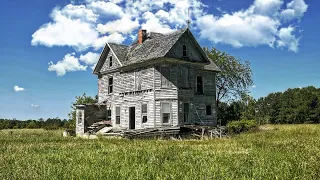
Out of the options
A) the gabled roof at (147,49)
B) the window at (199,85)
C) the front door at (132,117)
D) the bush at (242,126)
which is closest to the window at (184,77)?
the gabled roof at (147,49)

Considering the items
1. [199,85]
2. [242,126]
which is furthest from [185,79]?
[242,126]

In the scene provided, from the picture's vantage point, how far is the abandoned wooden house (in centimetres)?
2956

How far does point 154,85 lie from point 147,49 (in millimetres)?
4500

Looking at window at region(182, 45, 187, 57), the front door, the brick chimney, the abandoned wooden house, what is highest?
the brick chimney

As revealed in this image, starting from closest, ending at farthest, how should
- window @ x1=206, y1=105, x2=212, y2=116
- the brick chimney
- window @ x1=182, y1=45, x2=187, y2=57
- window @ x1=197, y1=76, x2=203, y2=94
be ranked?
window @ x1=182, y1=45, x2=187, y2=57 → window @ x1=197, y1=76, x2=203, y2=94 → window @ x1=206, y1=105, x2=212, y2=116 → the brick chimney

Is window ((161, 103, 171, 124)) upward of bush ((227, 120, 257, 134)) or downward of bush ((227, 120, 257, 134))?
upward

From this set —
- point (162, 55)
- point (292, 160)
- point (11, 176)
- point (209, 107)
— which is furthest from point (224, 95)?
point (11, 176)

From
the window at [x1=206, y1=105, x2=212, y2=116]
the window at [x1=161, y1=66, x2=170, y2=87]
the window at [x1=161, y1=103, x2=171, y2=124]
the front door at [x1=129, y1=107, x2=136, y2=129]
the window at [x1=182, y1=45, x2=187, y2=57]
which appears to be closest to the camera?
the window at [x1=161, y1=103, x2=171, y2=124]

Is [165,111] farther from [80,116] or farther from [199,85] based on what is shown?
[80,116]

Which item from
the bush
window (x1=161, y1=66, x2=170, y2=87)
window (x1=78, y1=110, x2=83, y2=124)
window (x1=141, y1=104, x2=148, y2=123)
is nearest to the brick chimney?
window (x1=161, y1=66, x2=170, y2=87)

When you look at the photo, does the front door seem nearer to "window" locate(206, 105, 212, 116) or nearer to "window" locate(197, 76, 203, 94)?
"window" locate(197, 76, 203, 94)

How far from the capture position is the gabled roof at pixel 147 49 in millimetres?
30152

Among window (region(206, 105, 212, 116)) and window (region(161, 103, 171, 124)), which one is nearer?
window (region(161, 103, 171, 124))

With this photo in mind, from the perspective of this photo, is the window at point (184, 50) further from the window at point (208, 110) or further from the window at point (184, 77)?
the window at point (208, 110)
